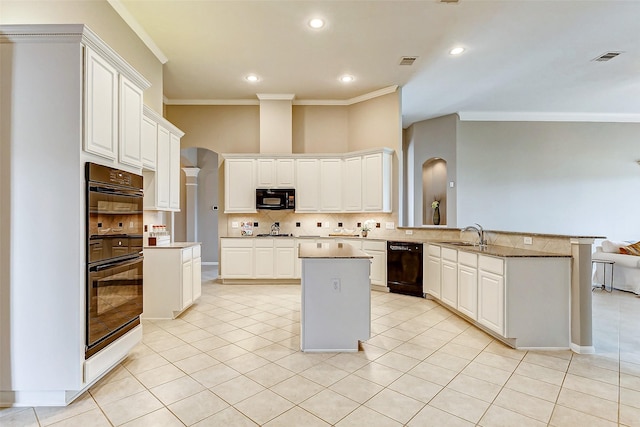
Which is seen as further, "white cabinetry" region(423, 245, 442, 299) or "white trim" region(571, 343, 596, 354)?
"white cabinetry" region(423, 245, 442, 299)

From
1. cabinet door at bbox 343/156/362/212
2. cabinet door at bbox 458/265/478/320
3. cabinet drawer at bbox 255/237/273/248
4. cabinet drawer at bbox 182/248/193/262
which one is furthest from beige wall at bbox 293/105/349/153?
cabinet door at bbox 458/265/478/320

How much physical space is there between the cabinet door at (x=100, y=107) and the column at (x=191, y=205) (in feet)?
18.6

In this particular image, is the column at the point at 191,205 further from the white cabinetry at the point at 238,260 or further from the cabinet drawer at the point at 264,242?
the cabinet drawer at the point at 264,242

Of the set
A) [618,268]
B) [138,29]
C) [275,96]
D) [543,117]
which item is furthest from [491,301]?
[543,117]

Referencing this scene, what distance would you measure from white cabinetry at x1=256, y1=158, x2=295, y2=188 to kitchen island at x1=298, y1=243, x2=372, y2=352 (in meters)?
3.21

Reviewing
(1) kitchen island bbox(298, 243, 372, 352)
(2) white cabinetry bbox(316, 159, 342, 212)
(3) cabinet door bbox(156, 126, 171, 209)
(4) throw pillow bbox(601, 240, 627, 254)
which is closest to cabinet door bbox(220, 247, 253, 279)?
(2) white cabinetry bbox(316, 159, 342, 212)

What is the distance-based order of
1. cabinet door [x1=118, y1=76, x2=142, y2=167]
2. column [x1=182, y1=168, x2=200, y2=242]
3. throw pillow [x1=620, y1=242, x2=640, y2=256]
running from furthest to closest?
column [x1=182, y1=168, x2=200, y2=242]
throw pillow [x1=620, y1=242, x2=640, y2=256]
cabinet door [x1=118, y1=76, x2=142, y2=167]

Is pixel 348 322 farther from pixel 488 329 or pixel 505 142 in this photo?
pixel 505 142

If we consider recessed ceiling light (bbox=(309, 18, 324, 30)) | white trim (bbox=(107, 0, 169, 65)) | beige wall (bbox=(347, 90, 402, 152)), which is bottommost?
beige wall (bbox=(347, 90, 402, 152))

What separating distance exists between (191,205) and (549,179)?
339 inches


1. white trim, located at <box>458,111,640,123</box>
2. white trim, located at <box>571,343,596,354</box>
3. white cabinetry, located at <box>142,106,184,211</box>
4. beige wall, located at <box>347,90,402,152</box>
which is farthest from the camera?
white trim, located at <box>458,111,640,123</box>

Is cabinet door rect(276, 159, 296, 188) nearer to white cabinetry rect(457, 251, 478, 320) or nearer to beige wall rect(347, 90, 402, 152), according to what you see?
beige wall rect(347, 90, 402, 152)

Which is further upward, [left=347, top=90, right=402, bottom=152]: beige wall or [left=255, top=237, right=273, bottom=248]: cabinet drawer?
[left=347, top=90, right=402, bottom=152]: beige wall

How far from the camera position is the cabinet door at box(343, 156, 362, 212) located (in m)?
5.84
